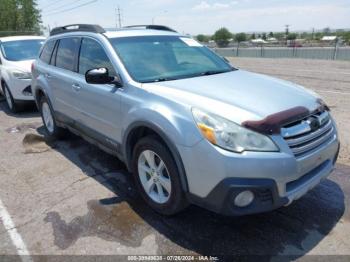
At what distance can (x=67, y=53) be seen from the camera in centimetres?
499

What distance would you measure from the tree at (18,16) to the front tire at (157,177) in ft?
116

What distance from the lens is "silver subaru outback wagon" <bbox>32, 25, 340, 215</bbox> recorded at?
2.65 metres

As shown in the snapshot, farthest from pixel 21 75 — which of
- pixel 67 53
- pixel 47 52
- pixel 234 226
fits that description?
pixel 234 226

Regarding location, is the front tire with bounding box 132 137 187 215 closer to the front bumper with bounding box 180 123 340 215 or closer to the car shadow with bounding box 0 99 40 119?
the front bumper with bounding box 180 123 340 215

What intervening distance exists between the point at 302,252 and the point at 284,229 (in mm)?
324

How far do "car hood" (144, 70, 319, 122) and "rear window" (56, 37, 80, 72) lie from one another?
1790 millimetres

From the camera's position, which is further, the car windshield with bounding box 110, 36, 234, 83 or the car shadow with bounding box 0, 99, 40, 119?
the car shadow with bounding box 0, 99, 40, 119

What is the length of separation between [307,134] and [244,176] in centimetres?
70

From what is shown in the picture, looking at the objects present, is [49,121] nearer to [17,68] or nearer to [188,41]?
[17,68]

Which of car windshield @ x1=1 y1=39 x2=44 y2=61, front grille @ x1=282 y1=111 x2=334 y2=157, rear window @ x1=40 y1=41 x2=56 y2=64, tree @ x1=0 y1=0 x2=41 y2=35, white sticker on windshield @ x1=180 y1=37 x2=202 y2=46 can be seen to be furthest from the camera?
tree @ x1=0 y1=0 x2=41 y2=35

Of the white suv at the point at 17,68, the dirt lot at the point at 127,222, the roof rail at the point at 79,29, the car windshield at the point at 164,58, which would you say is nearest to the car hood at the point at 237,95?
the car windshield at the point at 164,58

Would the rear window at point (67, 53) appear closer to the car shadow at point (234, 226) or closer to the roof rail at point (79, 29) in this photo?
the roof rail at point (79, 29)

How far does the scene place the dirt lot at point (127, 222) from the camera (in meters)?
2.98

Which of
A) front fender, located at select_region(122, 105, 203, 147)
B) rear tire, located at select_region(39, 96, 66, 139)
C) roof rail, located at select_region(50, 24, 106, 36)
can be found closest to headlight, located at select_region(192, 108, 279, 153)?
front fender, located at select_region(122, 105, 203, 147)
